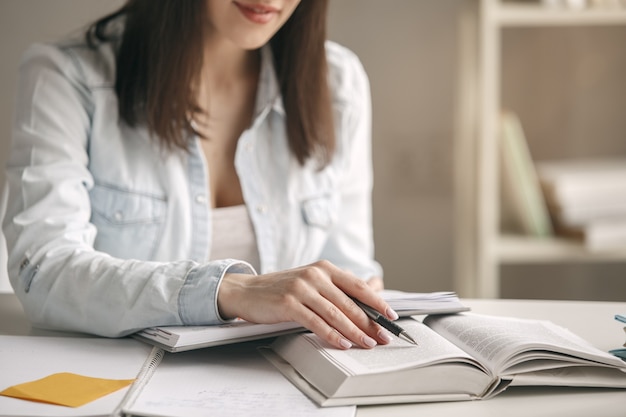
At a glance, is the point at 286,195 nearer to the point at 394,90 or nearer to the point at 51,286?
the point at 51,286

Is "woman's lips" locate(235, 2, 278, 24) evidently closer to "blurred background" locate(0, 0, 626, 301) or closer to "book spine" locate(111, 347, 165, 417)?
"book spine" locate(111, 347, 165, 417)

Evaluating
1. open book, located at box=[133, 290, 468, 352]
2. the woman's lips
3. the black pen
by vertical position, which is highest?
the woman's lips

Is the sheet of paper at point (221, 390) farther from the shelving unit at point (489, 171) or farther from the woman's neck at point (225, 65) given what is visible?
the shelving unit at point (489, 171)

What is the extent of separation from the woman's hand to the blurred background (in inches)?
60.1

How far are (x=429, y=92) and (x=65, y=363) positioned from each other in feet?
5.59

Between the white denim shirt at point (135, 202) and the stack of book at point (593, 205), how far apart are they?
0.64 metres

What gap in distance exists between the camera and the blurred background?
2.38 m

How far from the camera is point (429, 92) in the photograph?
242cm

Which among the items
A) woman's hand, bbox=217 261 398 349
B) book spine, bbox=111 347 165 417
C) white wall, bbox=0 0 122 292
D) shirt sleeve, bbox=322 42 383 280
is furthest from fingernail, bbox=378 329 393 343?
white wall, bbox=0 0 122 292

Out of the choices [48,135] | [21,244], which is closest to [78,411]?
[21,244]

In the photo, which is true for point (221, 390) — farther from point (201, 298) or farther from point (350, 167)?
point (350, 167)

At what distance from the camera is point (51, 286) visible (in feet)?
3.46

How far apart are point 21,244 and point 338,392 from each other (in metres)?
0.55

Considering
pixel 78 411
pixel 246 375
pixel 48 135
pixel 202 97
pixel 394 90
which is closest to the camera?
pixel 78 411
